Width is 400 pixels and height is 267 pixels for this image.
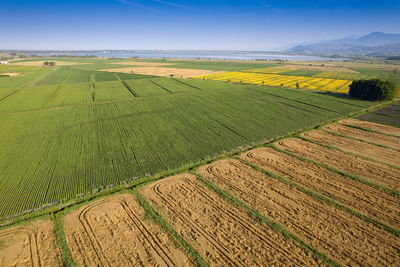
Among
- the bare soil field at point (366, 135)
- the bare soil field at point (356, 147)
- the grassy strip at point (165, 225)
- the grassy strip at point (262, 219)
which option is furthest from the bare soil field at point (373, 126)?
the grassy strip at point (165, 225)

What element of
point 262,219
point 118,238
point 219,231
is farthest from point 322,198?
point 118,238

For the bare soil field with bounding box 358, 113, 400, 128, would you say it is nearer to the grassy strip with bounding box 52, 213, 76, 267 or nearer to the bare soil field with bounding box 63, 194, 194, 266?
the bare soil field with bounding box 63, 194, 194, 266

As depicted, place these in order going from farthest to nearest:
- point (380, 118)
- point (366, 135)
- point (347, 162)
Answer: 1. point (380, 118)
2. point (366, 135)
3. point (347, 162)

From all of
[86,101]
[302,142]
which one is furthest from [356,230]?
[86,101]

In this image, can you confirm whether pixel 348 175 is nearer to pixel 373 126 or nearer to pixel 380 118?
pixel 373 126

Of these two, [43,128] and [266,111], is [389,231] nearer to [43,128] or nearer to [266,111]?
[266,111]

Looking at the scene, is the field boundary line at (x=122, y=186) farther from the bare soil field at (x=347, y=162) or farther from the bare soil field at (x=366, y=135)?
the bare soil field at (x=366, y=135)
